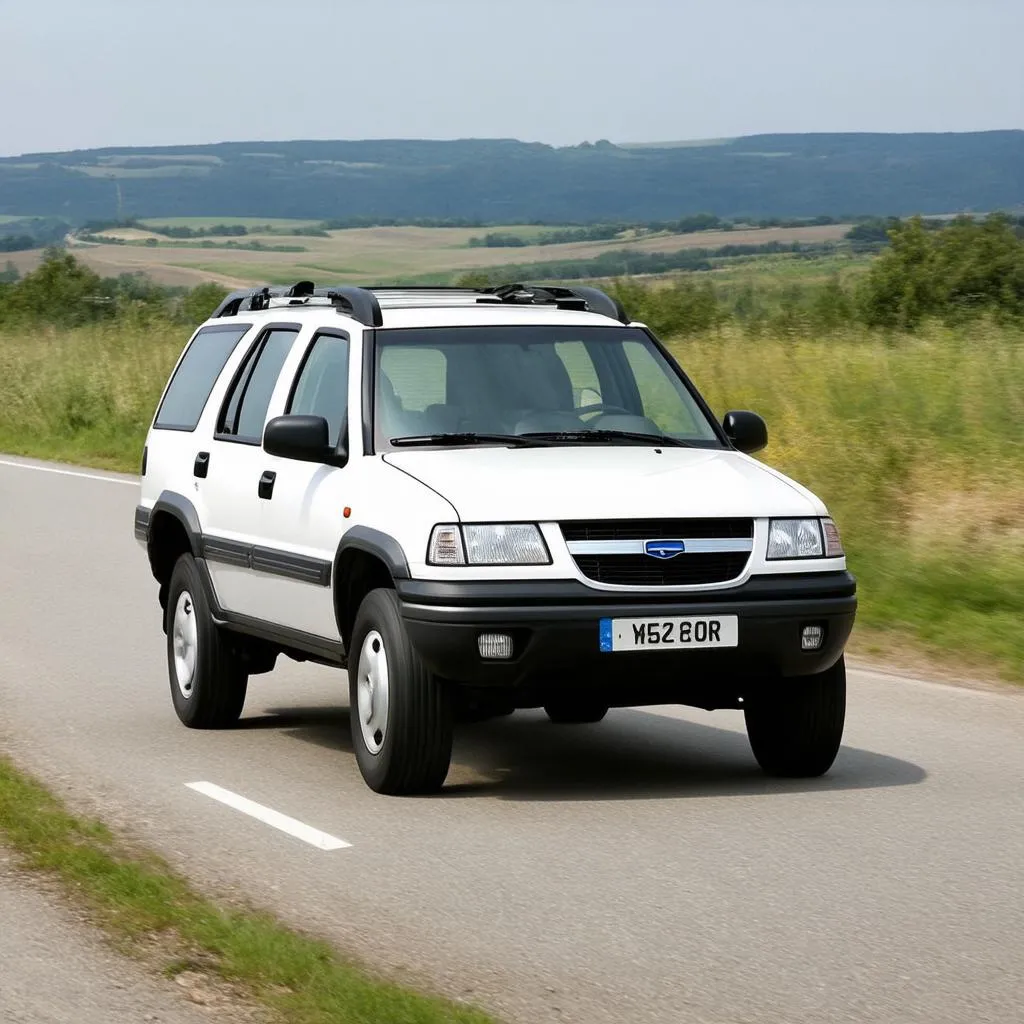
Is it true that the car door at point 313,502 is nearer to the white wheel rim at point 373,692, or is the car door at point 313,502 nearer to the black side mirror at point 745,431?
the white wheel rim at point 373,692

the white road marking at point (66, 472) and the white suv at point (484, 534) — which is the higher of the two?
the white suv at point (484, 534)

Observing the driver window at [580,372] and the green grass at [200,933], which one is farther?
the driver window at [580,372]

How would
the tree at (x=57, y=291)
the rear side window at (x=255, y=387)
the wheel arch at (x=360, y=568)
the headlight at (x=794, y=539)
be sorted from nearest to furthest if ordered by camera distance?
1. the wheel arch at (x=360, y=568)
2. the headlight at (x=794, y=539)
3. the rear side window at (x=255, y=387)
4. the tree at (x=57, y=291)

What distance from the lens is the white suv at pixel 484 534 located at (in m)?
7.19

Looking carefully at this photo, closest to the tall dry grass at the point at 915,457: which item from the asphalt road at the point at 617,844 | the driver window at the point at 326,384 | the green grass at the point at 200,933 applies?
the asphalt road at the point at 617,844

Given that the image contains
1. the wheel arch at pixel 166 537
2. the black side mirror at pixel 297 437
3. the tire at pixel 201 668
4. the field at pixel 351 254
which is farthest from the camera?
the field at pixel 351 254

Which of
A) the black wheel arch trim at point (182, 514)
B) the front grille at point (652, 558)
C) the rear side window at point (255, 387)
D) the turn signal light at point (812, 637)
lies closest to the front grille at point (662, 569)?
the front grille at point (652, 558)

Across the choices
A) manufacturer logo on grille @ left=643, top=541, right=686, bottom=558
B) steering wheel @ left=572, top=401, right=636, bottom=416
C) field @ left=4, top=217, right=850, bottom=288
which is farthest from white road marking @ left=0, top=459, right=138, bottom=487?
field @ left=4, top=217, right=850, bottom=288

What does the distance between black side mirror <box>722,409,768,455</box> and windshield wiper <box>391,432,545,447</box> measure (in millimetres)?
910

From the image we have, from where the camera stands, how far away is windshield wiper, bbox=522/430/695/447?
26.8 ft

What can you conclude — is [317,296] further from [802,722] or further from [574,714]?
[802,722]

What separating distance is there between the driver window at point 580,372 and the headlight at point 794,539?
4.01 feet

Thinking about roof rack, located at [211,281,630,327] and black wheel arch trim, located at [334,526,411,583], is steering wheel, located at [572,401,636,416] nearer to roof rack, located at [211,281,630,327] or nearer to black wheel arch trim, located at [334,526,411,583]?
roof rack, located at [211,281,630,327]

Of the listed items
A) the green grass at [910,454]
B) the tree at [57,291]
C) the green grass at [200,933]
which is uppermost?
the green grass at [200,933]
